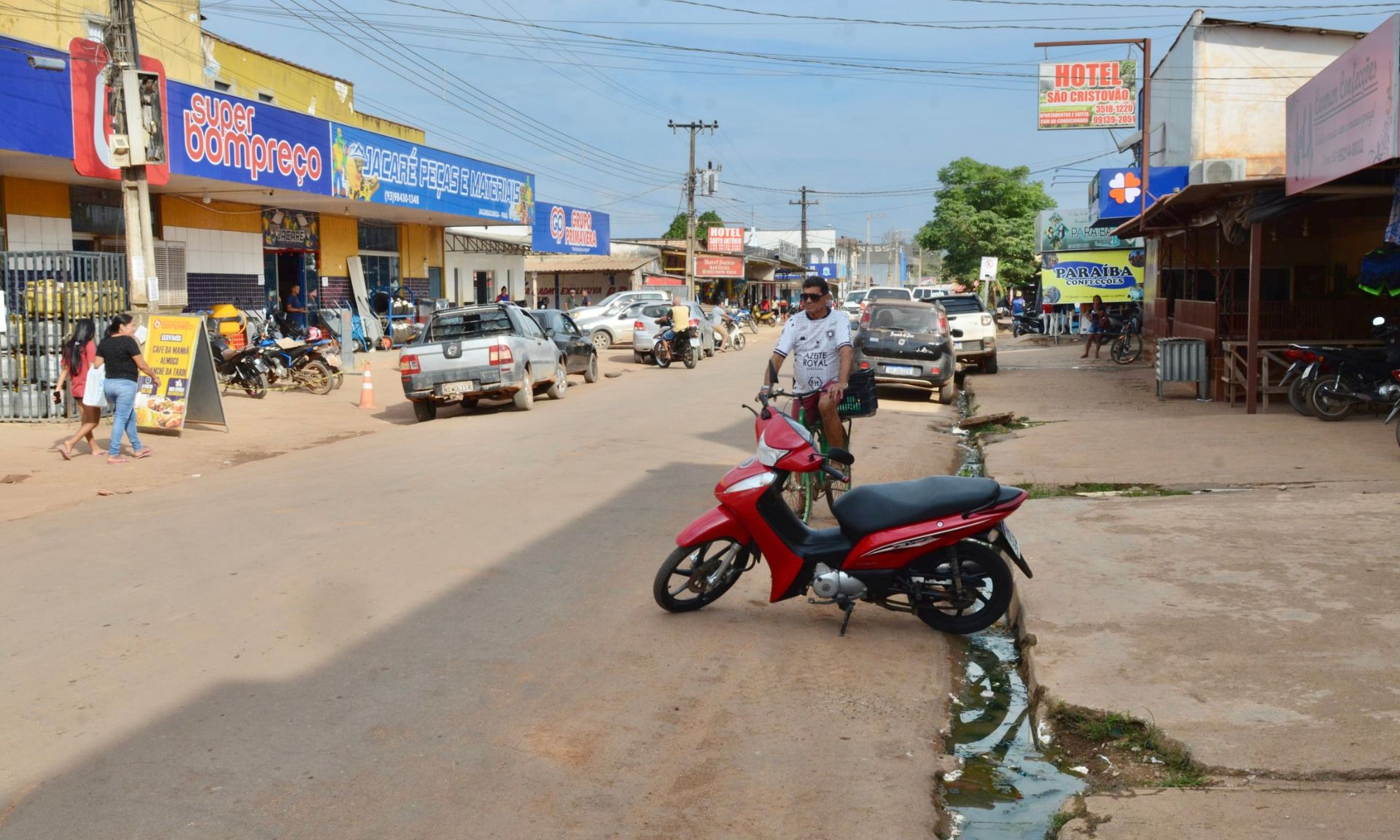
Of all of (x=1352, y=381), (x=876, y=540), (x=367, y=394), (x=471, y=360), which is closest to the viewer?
(x=876, y=540)

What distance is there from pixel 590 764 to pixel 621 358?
2814cm

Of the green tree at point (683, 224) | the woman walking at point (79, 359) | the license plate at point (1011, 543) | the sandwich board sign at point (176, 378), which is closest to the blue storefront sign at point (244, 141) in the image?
the sandwich board sign at point (176, 378)

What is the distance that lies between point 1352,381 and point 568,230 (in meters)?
32.8

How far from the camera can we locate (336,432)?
16609 millimetres

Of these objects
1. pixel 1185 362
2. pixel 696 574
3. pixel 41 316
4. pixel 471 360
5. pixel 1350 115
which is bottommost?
pixel 696 574

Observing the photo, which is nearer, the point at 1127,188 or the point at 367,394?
the point at 367,394

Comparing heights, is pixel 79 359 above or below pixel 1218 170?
below

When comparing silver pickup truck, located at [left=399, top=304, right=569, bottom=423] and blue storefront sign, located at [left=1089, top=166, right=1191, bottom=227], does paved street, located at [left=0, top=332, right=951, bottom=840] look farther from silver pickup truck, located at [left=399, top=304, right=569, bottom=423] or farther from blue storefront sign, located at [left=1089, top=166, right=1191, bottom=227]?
blue storefront sign, located at [left=1089, top=166, right=1191, bottom=227]

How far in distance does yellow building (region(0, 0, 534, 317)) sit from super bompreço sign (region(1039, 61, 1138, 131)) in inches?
594

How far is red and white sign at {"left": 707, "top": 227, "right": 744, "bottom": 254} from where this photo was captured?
69375 mm

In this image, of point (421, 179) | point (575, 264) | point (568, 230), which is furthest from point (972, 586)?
point (575, 264)

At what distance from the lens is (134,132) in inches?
615

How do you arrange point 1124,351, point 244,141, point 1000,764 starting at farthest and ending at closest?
point 1124,351 → point 244,141 → point 1000,764

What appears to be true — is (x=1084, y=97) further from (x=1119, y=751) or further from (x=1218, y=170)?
(x=1119, y=751)
